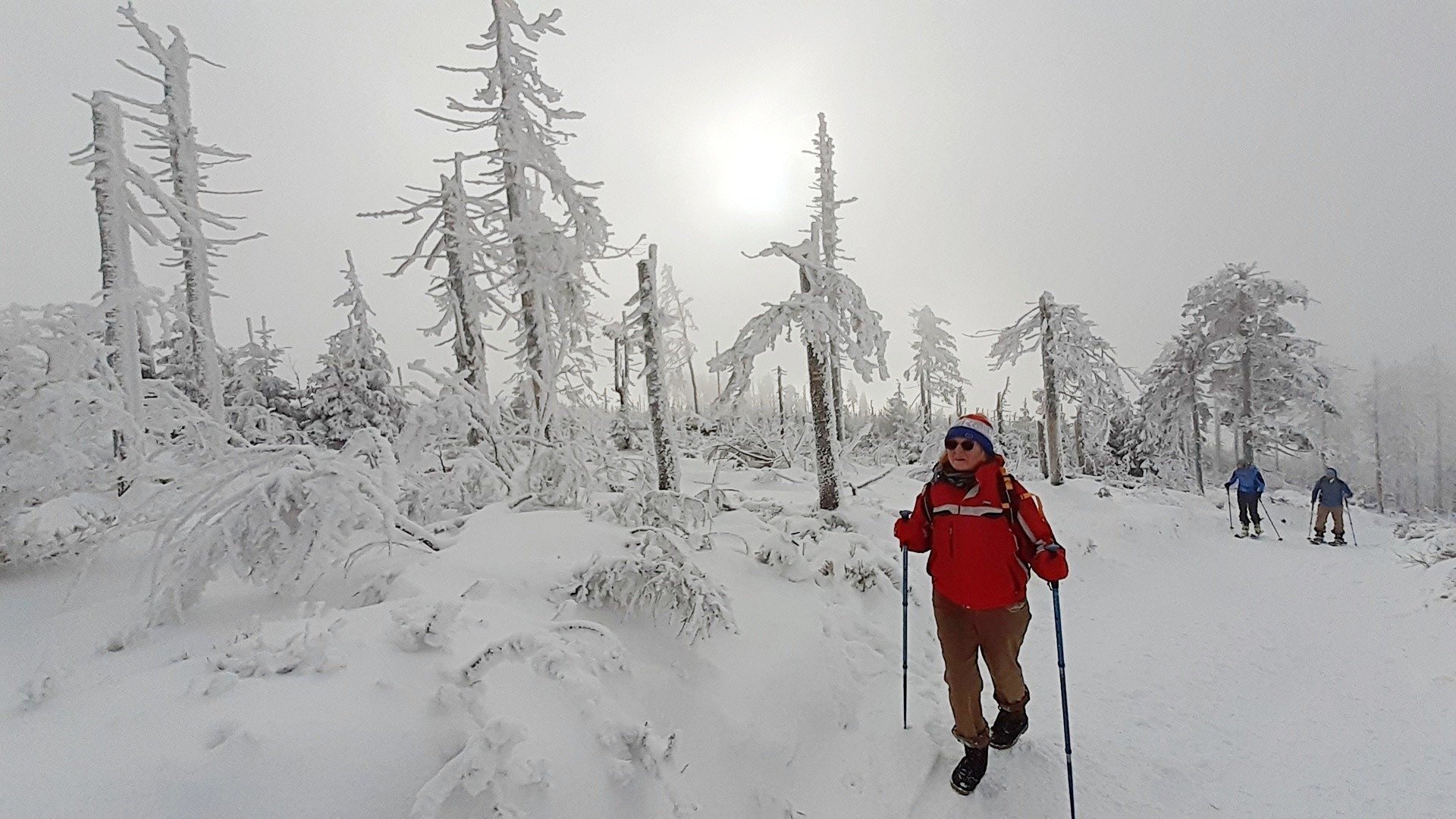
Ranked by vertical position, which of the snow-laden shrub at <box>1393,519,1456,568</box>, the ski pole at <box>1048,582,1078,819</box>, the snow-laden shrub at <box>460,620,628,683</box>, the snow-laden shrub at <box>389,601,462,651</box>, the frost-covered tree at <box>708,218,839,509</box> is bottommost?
the snow-laden shrub at <box>1393,519,1456,568</box>

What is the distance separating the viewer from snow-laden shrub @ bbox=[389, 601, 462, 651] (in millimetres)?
3293

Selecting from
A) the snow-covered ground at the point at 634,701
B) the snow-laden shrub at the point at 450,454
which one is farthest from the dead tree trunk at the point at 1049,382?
the snow-laden shrub at the point at 450,454

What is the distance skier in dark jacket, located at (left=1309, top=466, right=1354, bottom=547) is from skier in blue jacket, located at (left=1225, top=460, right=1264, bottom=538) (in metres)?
1.02

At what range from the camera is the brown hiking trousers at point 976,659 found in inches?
155

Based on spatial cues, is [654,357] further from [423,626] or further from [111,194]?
[423,626]

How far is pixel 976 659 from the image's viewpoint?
13.2 ft

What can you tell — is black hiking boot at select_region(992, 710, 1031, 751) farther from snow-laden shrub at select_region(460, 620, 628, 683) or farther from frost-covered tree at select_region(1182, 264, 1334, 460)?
frost-covered tree at select_region(1182, 264, 1334, 460)

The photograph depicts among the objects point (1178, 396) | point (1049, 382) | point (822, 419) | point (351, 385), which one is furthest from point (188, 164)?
point (1178, 396)

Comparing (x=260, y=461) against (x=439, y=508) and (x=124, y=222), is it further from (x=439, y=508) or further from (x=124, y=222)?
(x=124, y=222)

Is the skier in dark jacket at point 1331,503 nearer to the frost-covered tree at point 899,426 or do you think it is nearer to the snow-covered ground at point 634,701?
the snow-covered ground at point 634,701

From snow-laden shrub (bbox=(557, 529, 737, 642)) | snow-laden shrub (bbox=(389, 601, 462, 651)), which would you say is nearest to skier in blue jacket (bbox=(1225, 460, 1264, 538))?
snow-laden shrub (bbox=(557, 529, 737, 642))

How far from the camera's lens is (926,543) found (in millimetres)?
4270

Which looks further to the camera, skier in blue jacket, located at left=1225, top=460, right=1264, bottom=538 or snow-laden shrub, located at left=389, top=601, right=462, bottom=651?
skier in blue jacket, located at left=1225, top=460, right=1264, bottom=538

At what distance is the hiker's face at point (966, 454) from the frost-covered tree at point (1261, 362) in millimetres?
24766
